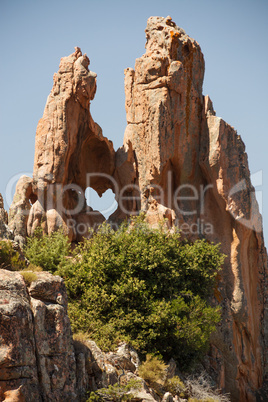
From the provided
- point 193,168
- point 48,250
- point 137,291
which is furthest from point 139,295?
point 193,168

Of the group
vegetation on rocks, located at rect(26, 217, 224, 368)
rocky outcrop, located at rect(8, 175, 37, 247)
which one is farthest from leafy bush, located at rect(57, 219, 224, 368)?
rocky outcrop, located at rect(8, 175, 37, 247)

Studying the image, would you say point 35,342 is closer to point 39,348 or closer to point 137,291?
point 39,348

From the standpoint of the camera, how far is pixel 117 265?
21.6 m

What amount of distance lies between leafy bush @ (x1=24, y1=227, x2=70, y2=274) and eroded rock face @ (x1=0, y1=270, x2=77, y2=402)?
885 centimetres

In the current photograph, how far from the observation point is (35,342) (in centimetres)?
1361

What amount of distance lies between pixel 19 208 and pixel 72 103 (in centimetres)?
547

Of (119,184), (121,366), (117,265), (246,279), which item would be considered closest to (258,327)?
(246,279)

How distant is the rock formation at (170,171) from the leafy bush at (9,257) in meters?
9.61

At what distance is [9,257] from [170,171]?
13959mm

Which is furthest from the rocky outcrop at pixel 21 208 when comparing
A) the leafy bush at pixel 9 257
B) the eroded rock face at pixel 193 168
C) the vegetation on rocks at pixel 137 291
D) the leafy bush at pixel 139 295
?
the leafy bush at pixel 9 257

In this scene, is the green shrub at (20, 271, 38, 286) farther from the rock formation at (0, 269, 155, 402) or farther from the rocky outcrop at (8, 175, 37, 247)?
the rocky outcrop at (8, 175, 37, 247)

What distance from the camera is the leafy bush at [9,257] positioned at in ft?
53.2

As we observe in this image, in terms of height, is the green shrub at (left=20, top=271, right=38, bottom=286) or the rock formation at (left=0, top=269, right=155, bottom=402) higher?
the green shrub at (left=20, top=271, right=38, bottom=286)

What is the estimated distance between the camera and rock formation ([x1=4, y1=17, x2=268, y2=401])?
88.5 feet
